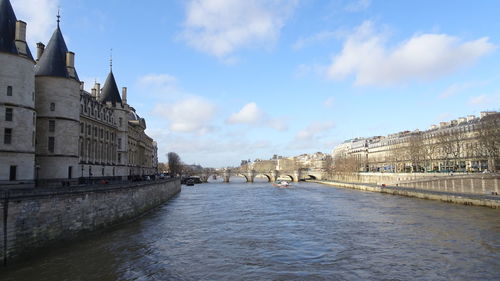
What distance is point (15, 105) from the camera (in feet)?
80.0

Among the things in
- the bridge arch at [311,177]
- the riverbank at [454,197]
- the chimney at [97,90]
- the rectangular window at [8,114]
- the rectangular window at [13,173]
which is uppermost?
the chimney at [97,90]

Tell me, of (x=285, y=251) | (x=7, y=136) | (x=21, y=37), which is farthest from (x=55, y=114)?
(x=285, y=251)

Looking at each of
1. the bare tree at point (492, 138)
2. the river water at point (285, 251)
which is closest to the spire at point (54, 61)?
the river water at point (285, 251)

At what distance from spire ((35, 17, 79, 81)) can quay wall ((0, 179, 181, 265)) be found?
36.5 feet

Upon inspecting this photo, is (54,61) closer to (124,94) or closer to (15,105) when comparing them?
(15,105)

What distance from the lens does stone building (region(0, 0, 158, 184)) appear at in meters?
24.3

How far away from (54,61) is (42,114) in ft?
15.1

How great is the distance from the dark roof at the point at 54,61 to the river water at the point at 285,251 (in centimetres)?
1408

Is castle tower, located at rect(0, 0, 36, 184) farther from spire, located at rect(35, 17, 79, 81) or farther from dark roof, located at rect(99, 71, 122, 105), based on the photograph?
dark roof, located at rect(99, 71, 122, 105)

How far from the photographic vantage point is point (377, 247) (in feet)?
68.1

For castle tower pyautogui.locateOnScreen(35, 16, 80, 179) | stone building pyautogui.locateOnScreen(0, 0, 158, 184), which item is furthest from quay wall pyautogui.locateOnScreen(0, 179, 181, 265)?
castle tower pyautogui.locateOnScreen(35, 16, 80, 179)

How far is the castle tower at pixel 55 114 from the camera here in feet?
97.9

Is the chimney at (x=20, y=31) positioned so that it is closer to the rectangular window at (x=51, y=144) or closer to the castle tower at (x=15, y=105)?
the castle tower at (x=15, y=105)

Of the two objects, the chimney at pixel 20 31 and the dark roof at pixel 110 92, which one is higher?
the dark roof at pixel 110 92
